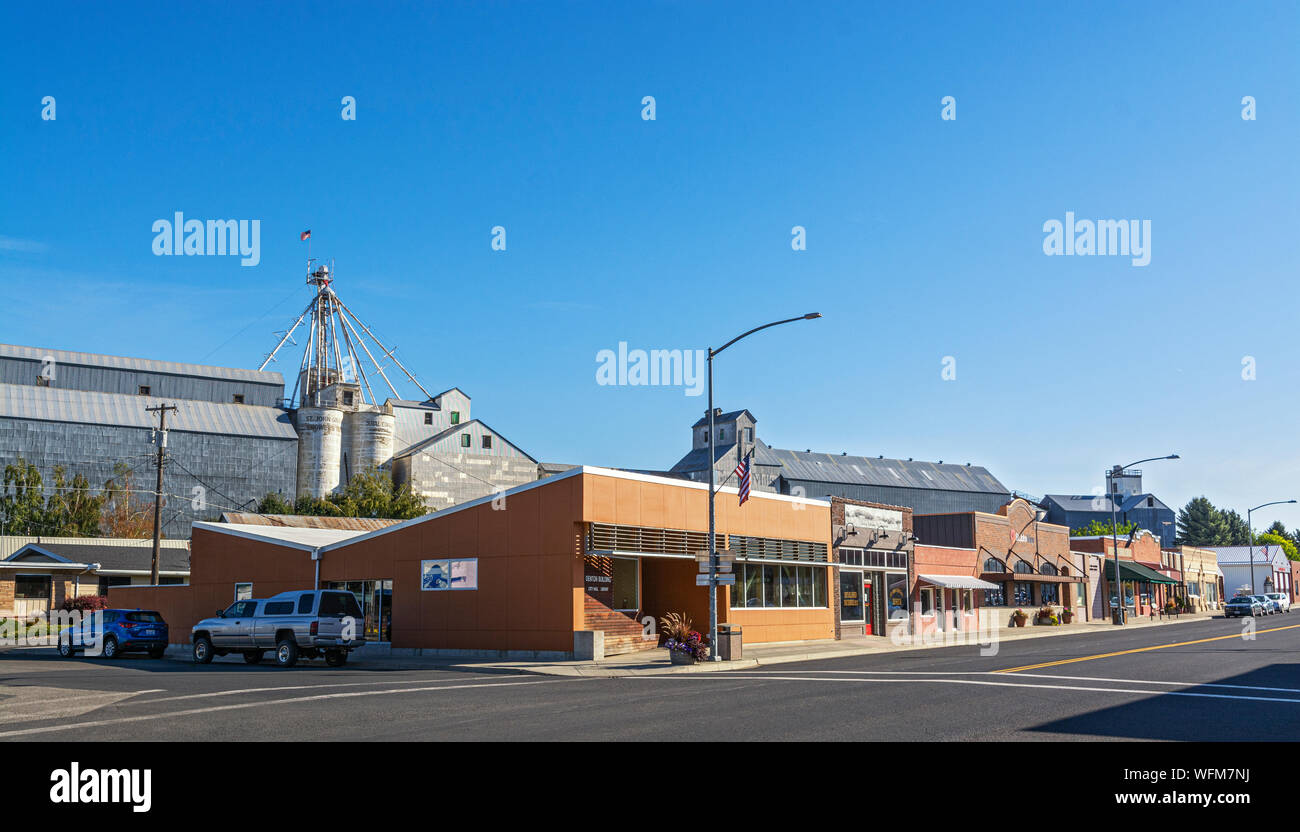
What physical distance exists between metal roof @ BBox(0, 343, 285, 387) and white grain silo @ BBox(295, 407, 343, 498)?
7.29m

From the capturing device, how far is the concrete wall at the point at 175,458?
8525 cm

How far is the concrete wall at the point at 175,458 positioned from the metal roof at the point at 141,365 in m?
11.0

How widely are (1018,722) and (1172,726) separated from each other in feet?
6.50

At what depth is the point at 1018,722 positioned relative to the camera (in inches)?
550

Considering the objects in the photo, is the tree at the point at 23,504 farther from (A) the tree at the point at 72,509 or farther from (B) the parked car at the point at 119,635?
(B) the parked car at the point at 119,635

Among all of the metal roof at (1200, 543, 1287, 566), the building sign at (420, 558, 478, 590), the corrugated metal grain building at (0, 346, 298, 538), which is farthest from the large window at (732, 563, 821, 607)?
the metal roof at (1200, 543, 1287, 566)

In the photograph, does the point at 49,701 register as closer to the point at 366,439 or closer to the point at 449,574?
the point at 449,574

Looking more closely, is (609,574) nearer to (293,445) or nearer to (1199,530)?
(293,445)

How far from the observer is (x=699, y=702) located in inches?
699

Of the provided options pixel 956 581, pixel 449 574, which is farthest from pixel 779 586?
pixel 956 581

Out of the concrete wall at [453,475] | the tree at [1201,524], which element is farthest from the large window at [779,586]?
the tree at [1201,524]

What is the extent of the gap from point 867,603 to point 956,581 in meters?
6.91

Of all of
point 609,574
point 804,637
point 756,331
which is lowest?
point 804,637
